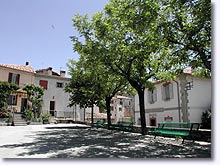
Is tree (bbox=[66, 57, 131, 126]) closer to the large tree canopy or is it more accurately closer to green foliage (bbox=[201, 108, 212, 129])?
the large tree canopy

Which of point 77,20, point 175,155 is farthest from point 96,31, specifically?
point 175,155

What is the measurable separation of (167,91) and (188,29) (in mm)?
16031

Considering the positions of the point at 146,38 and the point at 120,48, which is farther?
the point at 120,48

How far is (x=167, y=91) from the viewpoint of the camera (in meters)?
24.4

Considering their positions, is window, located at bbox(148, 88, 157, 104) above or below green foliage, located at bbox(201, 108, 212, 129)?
above

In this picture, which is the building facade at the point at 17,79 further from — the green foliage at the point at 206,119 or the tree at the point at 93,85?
the green foliage at the point at 206,119

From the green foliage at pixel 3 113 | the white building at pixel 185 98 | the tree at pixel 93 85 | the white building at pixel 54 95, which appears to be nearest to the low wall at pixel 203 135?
the tree at pixel 93 85

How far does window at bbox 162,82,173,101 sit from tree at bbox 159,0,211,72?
13759mm

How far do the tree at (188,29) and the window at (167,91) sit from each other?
1376 centimetres

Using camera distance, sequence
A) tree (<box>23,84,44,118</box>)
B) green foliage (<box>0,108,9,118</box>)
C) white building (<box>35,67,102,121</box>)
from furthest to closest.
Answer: white building (<box>35,67,102,121</box>)
tree (<box>23,84,44,118</box>)
green foliage (<box>0,108,9,118</box>)

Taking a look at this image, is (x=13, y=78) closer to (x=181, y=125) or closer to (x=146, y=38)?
(x=146, y=38)

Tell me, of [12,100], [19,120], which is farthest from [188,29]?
[12,100]

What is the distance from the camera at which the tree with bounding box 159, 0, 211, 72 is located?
863 centimetres

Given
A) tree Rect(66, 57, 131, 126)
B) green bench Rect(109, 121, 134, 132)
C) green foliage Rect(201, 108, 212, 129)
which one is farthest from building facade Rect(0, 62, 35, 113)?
green foliage Rect(201, 108, 212, 129)
